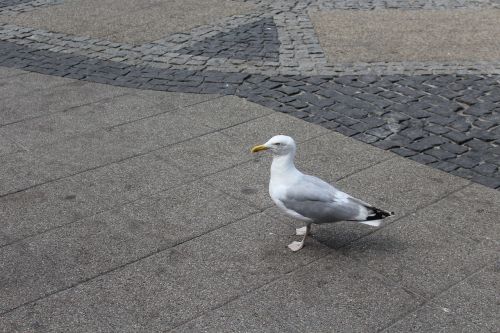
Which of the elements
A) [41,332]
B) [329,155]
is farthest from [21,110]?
[41,332]

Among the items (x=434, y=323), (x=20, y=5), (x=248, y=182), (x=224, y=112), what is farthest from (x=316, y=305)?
(x=20, y=5)

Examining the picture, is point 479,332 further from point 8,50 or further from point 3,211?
point 8,50

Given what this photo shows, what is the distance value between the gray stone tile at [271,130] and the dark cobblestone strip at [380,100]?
0.22m

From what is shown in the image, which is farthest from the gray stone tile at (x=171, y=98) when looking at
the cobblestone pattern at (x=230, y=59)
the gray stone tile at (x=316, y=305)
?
the gray stone tile at (x=316, y=305)

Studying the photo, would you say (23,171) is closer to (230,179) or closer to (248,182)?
(230,179)

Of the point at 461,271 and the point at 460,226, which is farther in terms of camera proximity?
the point at 460,226

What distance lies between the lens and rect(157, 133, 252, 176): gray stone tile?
7391mm

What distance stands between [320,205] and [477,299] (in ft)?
4.51

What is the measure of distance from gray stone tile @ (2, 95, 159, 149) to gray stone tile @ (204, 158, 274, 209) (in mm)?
1932

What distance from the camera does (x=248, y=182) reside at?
7.08 metres

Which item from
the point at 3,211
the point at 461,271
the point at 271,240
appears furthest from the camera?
the point at 3,211

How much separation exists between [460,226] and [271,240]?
1.67 m

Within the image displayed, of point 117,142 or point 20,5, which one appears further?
point 20,5

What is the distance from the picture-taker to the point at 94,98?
30.5 ft
